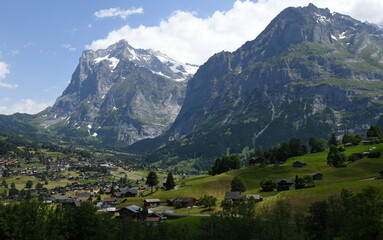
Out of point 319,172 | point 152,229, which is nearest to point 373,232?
point 152,229

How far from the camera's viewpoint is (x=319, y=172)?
140 meters

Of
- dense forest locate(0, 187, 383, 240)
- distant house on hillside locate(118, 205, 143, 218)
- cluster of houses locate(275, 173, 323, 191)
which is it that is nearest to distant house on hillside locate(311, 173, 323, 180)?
cluster of houses locate(275, 173, 323, 191)

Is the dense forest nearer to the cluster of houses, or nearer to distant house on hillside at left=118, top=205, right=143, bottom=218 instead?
distant house on hillside at left=118, top=205, right=143, bottom=218

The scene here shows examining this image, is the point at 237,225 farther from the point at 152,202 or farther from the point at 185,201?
the point at 152,202

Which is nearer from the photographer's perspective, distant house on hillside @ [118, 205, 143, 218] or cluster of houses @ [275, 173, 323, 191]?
distant house on hillside @ [118, 205, 143, 218]

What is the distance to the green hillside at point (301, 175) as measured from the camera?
105 m

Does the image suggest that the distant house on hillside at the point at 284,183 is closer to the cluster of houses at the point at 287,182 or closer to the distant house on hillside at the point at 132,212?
the cluster of houses at the point at 287,182

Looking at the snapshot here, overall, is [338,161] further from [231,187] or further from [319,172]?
[231,187]

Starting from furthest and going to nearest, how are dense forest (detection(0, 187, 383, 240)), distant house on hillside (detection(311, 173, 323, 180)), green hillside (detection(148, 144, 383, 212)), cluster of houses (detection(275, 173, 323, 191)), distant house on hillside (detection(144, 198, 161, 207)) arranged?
1. distant house on hillside (detection(144, 198, 161, 207))
2. distant house on hillside (detection(311, 173, 323, 180))
3. cluster of houses (detection(275, 173, 323, 191))
4. green hillside (detection(148, 144, 383, 212))
5. dense forest (detection(0, 187, 383, 240))

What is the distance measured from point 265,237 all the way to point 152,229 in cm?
2538

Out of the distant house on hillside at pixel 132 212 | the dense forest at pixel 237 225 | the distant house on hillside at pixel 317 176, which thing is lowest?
the distant house on hillside at pixel 132 212

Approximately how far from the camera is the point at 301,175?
14012 cm

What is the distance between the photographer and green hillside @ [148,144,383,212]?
10470cm

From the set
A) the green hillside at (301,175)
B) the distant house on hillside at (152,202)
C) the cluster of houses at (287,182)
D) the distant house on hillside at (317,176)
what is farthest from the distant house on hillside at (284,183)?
the distant house on hillside at (152,202)
